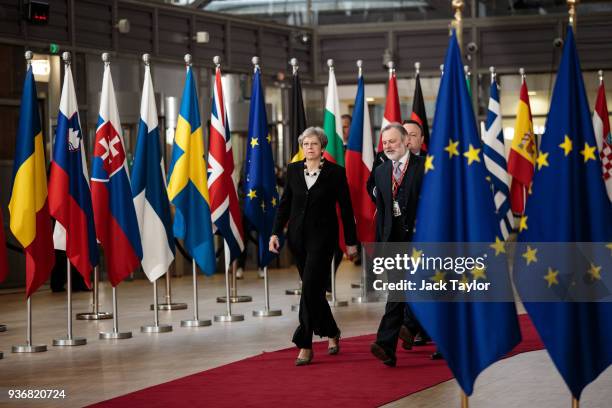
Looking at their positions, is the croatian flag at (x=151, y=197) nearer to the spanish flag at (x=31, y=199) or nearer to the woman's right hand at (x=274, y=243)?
the spanish flag at (x=31, y=199)

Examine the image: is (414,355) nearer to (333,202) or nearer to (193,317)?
(333,202)

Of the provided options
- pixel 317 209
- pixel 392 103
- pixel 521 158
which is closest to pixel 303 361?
pixel 317 209

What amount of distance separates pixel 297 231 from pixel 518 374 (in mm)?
1939

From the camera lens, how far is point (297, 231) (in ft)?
27.3

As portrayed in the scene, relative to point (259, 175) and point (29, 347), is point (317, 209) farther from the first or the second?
point (259, 175)

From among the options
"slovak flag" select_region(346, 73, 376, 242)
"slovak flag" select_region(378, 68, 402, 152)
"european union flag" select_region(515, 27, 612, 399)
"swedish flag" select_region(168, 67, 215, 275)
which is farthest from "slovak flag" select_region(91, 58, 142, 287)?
"european union flag" select_region(515, 27, 612, 399)

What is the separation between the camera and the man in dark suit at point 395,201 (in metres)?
7.92

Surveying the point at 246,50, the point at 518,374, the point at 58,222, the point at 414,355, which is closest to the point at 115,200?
the point at 58,222

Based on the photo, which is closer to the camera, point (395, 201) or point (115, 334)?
point (395, 201)

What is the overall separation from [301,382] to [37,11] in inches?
361


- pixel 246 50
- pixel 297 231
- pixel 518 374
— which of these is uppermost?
pixel 246 50

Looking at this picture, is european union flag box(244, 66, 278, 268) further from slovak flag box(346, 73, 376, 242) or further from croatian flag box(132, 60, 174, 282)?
croatian flag box(132, 60, 174, 282)

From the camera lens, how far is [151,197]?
10672 millimetres

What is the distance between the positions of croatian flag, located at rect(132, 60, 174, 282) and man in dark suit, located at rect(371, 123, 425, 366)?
3089mm
